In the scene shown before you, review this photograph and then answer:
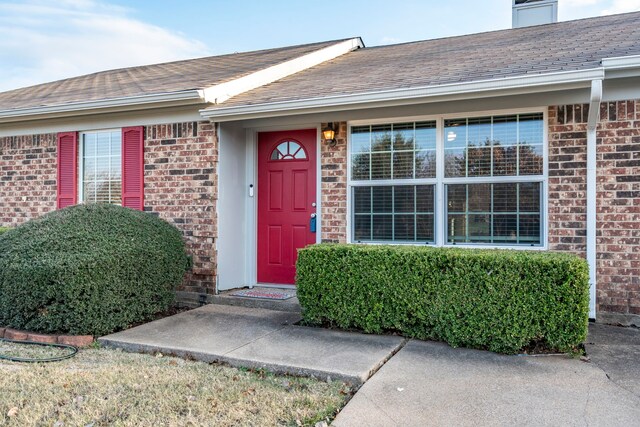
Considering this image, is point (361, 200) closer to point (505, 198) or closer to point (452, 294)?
point (505, 198)

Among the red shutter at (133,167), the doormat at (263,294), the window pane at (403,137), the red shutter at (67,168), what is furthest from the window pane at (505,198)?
the red shutter at (67,168)

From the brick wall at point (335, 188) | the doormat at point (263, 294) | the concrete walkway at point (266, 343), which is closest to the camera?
the concrete walkway at point (266, 343)

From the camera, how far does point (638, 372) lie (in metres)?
3.53

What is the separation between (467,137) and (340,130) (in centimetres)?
153

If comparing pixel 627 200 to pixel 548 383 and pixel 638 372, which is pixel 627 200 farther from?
pixel 548 383

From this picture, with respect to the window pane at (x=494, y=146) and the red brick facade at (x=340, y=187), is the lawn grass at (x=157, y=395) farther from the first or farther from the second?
the window pane at (x=494, y=146)

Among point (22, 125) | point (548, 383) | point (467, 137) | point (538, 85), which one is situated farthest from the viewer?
point (22, 125)

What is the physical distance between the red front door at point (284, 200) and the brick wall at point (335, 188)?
0.83 ft

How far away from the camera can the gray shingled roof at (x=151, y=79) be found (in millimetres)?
6855

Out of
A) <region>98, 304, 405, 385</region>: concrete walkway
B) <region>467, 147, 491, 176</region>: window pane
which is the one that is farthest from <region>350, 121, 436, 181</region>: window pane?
<region>98, 304, 405, 385</region>: concrete walkway

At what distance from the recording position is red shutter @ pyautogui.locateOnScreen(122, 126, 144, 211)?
6.64 meters

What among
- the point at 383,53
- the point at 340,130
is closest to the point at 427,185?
the point at 340,130

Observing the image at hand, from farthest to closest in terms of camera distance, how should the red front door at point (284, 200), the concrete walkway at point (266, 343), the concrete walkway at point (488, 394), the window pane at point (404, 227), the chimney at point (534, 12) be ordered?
the chimney at point (534, 12)
the red front door at point (284, 200)
the window pane at point (404, 227)
the concrete walkway at point (266, 343)
the concrete walkway at point (488, 394)

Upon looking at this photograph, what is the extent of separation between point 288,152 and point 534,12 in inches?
215
